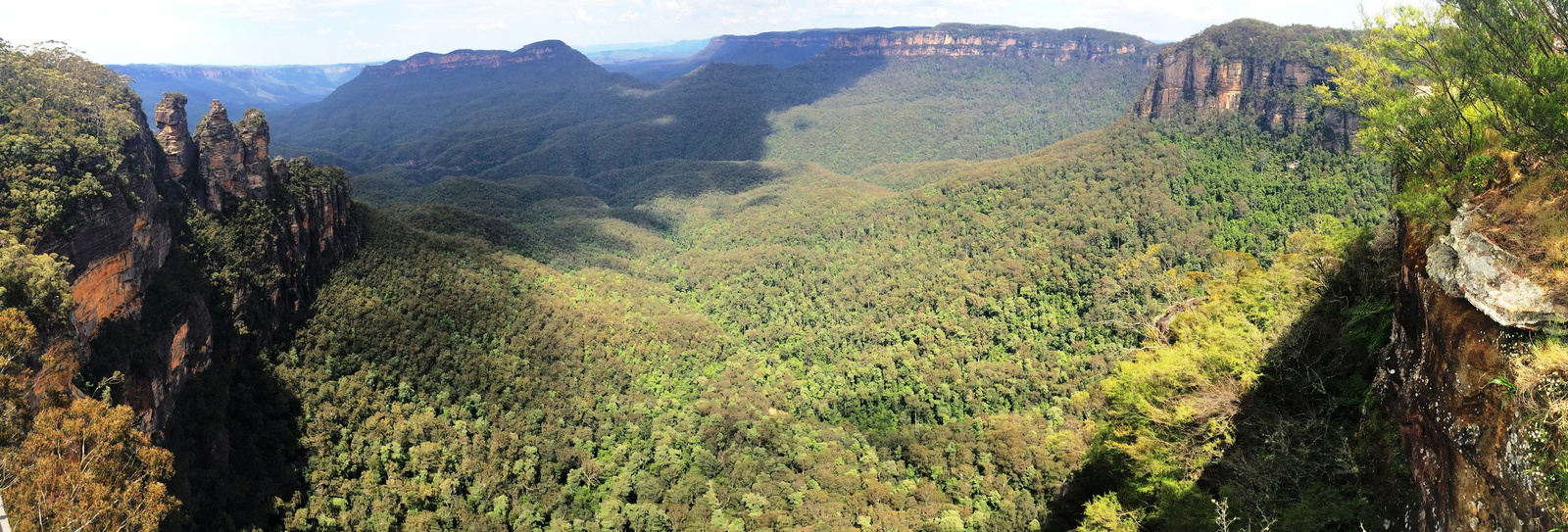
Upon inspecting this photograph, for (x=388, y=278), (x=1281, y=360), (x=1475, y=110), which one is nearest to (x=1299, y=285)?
(x=1281, y=360)

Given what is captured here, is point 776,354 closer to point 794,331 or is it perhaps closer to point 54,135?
point 794,331

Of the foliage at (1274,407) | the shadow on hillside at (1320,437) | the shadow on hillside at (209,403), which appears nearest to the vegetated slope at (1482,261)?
the shadow on hillside at (1320,437)

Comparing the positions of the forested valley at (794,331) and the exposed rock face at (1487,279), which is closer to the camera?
the exposed rock face at (1487,279)

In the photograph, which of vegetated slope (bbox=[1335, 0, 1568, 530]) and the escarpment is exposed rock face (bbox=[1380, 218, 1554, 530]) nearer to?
vegetated slope (bbox=[1335, 0, 1568, 530])

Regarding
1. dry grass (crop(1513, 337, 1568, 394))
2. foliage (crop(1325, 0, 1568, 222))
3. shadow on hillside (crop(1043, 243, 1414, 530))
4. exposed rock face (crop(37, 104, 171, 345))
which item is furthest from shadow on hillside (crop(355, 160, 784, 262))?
dry grass (crop(1513, 337, 1568, 394))

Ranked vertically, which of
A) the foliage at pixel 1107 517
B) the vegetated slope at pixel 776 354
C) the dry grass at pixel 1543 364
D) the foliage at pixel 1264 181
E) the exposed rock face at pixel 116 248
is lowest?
the vegetated slope at pixel 776 354

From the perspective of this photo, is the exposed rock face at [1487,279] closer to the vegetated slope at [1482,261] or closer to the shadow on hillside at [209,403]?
the vegetated slope at [1482,261]
